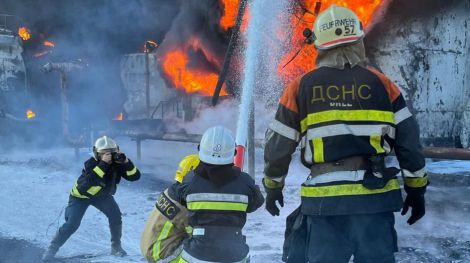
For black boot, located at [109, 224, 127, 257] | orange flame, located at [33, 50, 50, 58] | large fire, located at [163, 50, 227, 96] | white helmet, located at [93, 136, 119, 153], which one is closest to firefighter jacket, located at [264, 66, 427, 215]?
white helmet, located at [93, 136, 119, 153]

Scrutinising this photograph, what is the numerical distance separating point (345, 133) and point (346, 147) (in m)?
0.08

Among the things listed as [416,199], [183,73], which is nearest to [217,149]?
[416,199]

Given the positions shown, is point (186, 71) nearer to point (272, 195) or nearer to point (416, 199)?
point (272, 195)

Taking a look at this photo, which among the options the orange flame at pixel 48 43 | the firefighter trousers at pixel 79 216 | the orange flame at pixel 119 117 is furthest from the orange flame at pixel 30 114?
the firefighter trousers at pixel 79 216

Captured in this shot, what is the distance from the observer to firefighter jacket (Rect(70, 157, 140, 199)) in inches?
198

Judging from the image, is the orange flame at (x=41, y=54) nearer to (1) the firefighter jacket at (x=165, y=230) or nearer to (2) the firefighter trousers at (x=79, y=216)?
(2) the firefighter trousers at (x=79, y=216)

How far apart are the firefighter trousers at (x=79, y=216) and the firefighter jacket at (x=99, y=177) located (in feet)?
0.24

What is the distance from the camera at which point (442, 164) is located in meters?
10.9

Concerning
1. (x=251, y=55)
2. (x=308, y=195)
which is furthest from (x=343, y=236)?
(x=251, y=55)

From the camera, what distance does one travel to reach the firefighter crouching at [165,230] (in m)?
2.95

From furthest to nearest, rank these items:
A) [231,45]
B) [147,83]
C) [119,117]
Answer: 1. [119,117]
2. [147,83]
3. [231,45]

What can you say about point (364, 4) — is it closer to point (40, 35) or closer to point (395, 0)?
point (395, 0)

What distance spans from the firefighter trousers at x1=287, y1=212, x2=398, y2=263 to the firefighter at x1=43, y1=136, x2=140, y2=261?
2.88 m

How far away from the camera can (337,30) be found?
2795 mm
